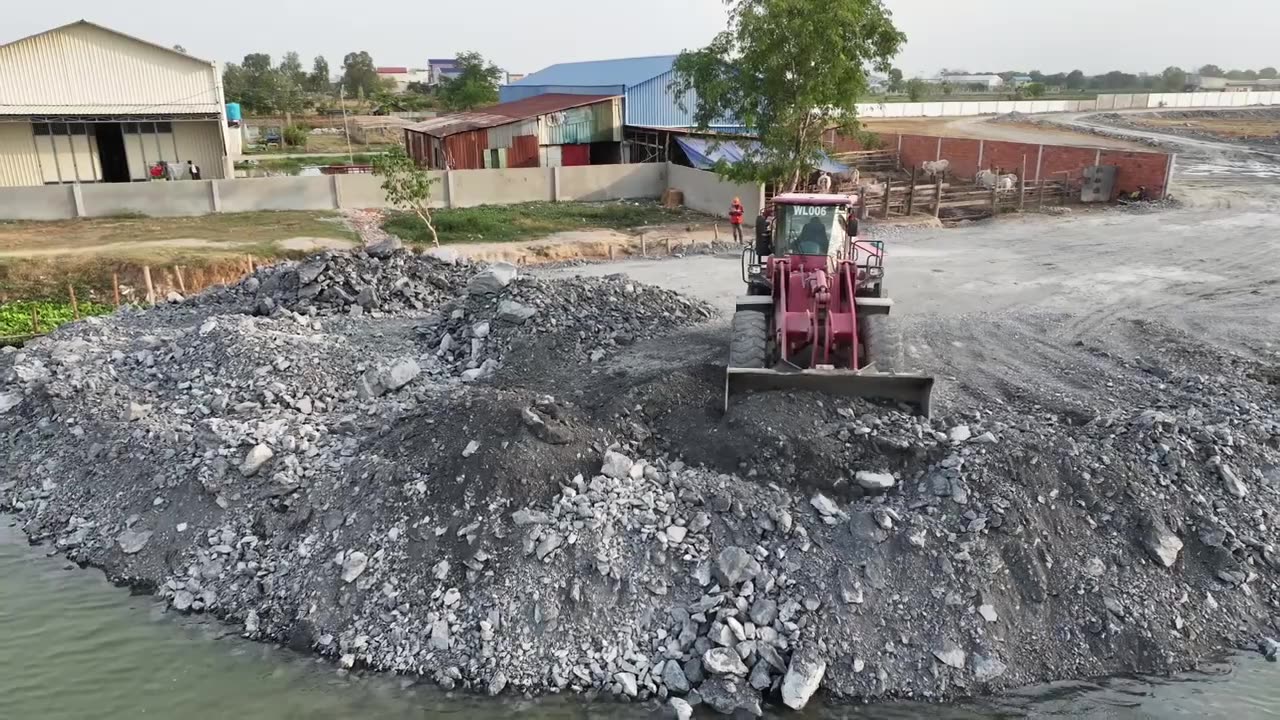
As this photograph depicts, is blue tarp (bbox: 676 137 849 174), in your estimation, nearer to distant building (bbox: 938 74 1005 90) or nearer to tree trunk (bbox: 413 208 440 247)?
tree trunk (bbox: 413 208 440 247)

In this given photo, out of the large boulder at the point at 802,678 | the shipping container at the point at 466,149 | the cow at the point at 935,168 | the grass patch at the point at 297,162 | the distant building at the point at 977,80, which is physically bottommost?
the large boulder at the point at 802,678

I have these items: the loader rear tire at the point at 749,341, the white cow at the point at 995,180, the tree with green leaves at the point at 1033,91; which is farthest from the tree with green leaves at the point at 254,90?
the tree with green leaves at the point at 1033,91

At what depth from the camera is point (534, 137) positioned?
30797 mm

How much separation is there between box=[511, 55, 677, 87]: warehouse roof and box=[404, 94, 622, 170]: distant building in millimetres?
1959

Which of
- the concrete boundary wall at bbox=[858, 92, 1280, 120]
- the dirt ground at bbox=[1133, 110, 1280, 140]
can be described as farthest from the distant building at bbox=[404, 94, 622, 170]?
the concrete boundary wall at bbox=[858, 92, 1280, 120]

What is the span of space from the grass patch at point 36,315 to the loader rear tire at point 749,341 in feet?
41.9

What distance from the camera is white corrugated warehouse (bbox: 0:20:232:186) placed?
26391 millimetres

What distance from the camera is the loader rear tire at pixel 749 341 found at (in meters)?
9.98

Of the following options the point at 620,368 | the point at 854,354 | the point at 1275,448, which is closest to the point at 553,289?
the point at 620,368

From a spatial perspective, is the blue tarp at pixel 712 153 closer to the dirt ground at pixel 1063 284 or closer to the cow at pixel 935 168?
the cow at pixel 935 168

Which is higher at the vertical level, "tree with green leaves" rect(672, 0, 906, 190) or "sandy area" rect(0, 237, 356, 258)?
"tree with green leaves" rect(672, 0, 906, 190)

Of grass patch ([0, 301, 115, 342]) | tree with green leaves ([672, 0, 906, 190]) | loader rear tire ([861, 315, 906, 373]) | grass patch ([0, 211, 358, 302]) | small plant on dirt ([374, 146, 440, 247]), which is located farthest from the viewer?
small plant on dirt ([374, 146, 440, 247])

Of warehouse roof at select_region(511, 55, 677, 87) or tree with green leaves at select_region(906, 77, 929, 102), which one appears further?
A: tree with green leaves at select_region(906, 77, 929, 102)

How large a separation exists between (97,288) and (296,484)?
479 inches
